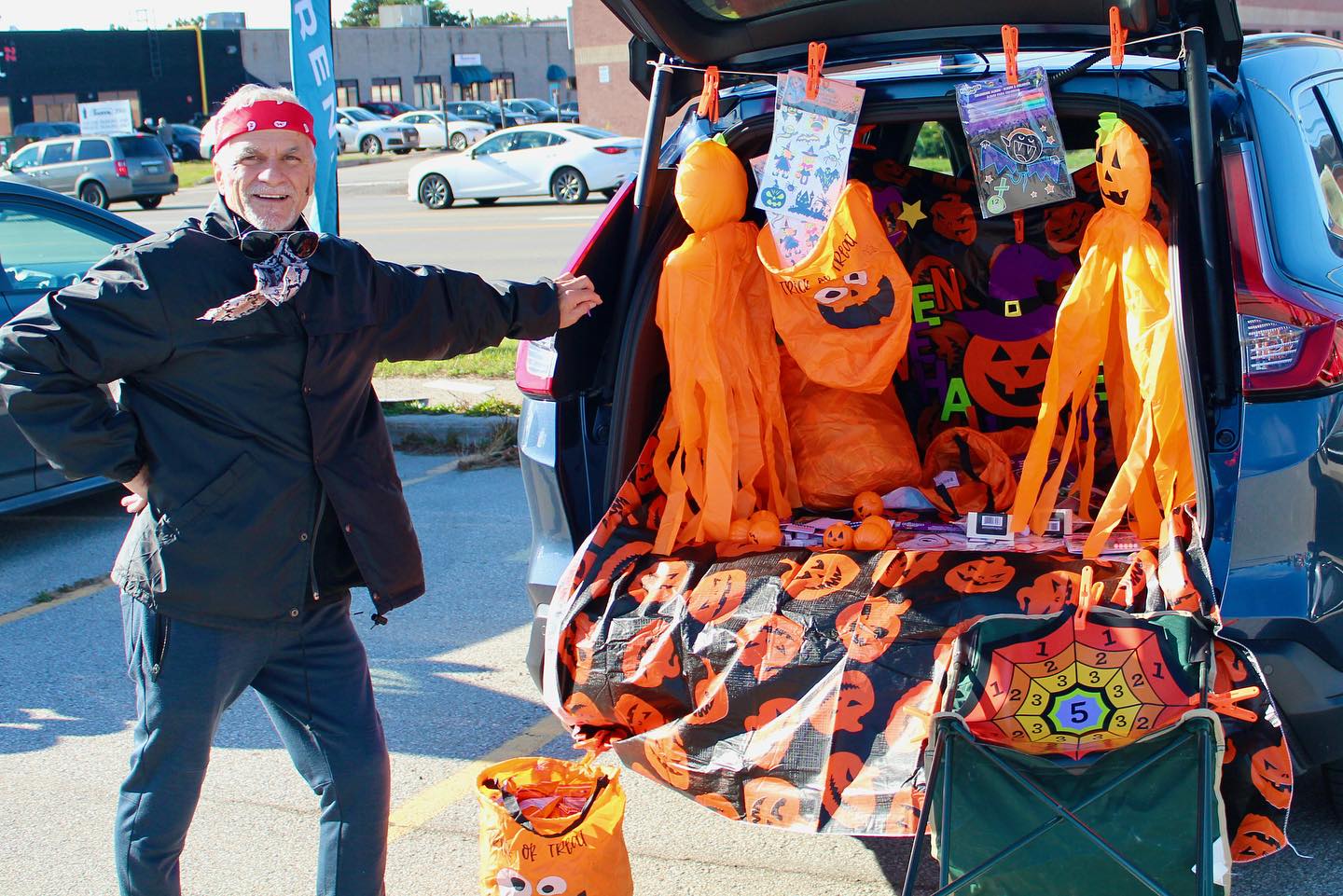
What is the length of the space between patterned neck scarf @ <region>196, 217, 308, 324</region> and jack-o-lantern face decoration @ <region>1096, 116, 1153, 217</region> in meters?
1.72

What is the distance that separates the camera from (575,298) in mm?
2941

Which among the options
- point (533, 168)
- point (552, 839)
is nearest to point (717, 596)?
point (552, 839)

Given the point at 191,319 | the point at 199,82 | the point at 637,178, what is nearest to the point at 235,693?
the point at 191,319

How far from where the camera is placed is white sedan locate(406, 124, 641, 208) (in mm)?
21453

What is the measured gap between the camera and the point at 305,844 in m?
3.31

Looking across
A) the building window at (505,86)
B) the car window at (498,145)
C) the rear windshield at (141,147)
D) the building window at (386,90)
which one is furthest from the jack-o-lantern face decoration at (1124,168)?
the building window at (386,90)

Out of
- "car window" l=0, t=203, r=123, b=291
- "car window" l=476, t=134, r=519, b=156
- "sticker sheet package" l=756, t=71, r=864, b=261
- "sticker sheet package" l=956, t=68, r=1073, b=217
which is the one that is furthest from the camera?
"car window" l=476, t=134, r=519, b=156

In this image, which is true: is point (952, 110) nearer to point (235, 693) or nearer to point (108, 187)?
point (235, 693)

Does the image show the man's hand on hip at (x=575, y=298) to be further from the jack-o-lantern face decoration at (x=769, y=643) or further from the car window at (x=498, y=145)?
the car window at (x=498, y=145)

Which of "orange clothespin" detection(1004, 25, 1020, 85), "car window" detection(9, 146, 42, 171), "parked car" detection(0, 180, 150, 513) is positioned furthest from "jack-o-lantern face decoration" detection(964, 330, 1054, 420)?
"car window" detection(9, 146, 42, 171)

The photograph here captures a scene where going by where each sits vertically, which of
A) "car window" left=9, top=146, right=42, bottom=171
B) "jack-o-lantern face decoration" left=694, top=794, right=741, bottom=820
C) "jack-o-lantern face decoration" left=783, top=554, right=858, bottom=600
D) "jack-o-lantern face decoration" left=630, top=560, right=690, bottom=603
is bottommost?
"jack-o-lantern face decoration" left=694, top=794, right=741, bottom=820

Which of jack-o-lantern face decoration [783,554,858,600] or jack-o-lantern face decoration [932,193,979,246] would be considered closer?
jack-o-lantern face decoration [783,554,858,600]

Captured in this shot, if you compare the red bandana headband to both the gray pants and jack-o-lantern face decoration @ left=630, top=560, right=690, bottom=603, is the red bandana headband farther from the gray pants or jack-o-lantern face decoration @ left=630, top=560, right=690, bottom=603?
jack-o-lantern face decoration @ left=630, top=560, right=690, bottom=603

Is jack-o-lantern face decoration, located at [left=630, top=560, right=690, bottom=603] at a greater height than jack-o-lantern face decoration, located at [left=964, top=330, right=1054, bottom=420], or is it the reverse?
jack-o-lantern face decoration, located at [left=964, top=330, right=1054, bottom=420]
